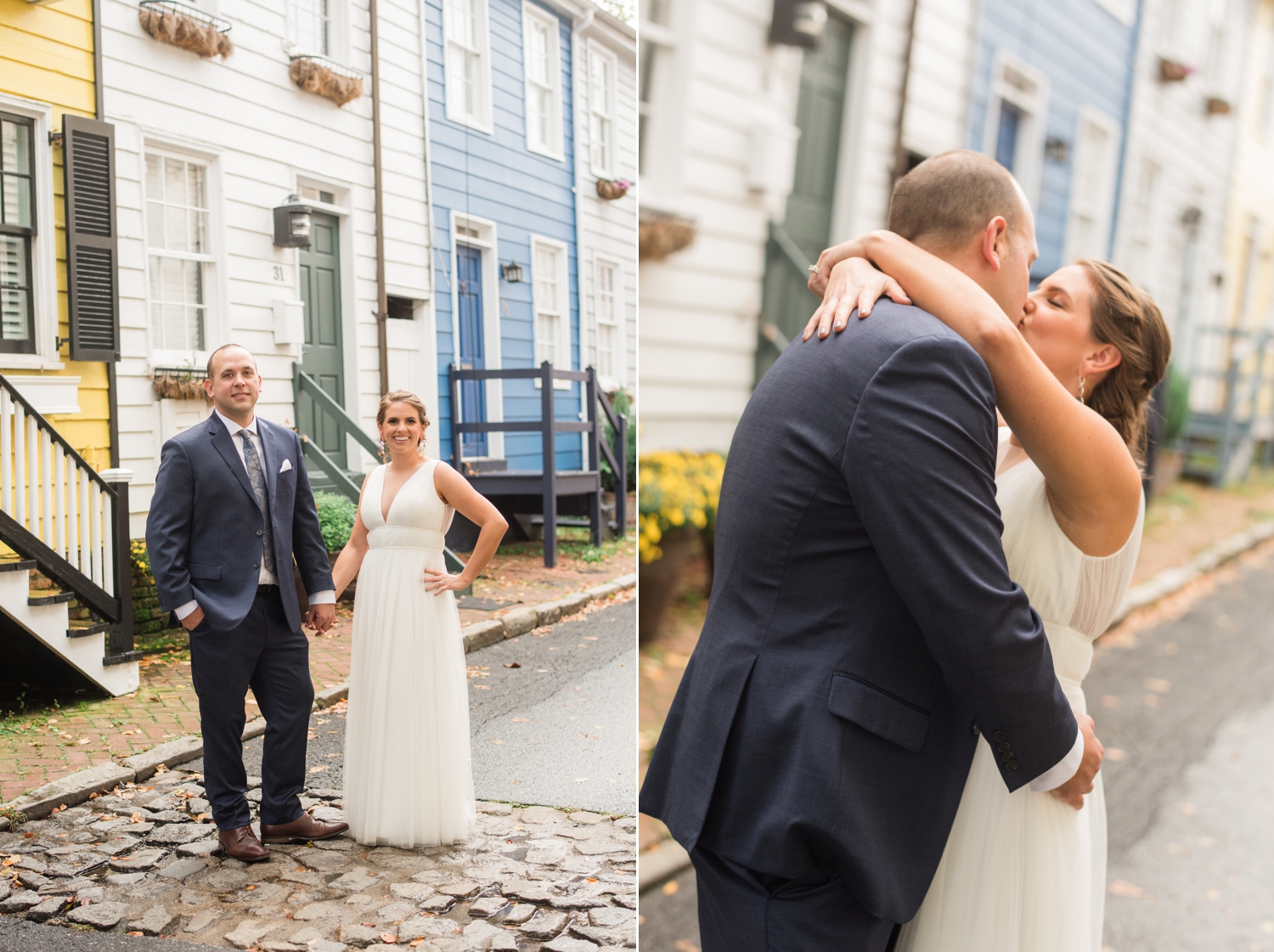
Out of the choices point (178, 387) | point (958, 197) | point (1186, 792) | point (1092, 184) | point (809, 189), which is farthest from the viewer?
point (1092, 184)

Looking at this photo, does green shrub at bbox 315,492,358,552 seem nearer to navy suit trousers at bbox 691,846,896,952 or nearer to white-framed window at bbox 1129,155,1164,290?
navy suit trousers at bbox 691,846,896,952

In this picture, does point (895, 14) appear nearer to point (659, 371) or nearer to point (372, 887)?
point (659, 371)

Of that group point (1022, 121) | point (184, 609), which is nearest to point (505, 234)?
point (184, 609)

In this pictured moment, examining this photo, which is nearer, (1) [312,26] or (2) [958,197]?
(2) [958,197]

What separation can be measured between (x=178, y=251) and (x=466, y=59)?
2.18 feet

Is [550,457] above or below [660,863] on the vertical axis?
above

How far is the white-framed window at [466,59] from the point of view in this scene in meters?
1.85

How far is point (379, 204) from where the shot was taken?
5.94 feet

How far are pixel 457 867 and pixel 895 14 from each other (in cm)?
518

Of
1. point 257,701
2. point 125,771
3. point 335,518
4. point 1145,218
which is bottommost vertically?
point 125,771

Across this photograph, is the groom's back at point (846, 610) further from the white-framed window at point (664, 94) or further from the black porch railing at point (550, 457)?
the white-framed window at point (664, 94)

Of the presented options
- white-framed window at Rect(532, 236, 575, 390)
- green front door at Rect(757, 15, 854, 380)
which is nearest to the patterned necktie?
white-framed window at Rect(532, 236, 575, 390)

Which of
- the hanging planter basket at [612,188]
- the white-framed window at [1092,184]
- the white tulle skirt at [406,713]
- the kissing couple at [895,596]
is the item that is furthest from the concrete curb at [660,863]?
the white-framed window at [1092,184]

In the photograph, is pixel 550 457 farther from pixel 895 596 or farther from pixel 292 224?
pixel 895 596
